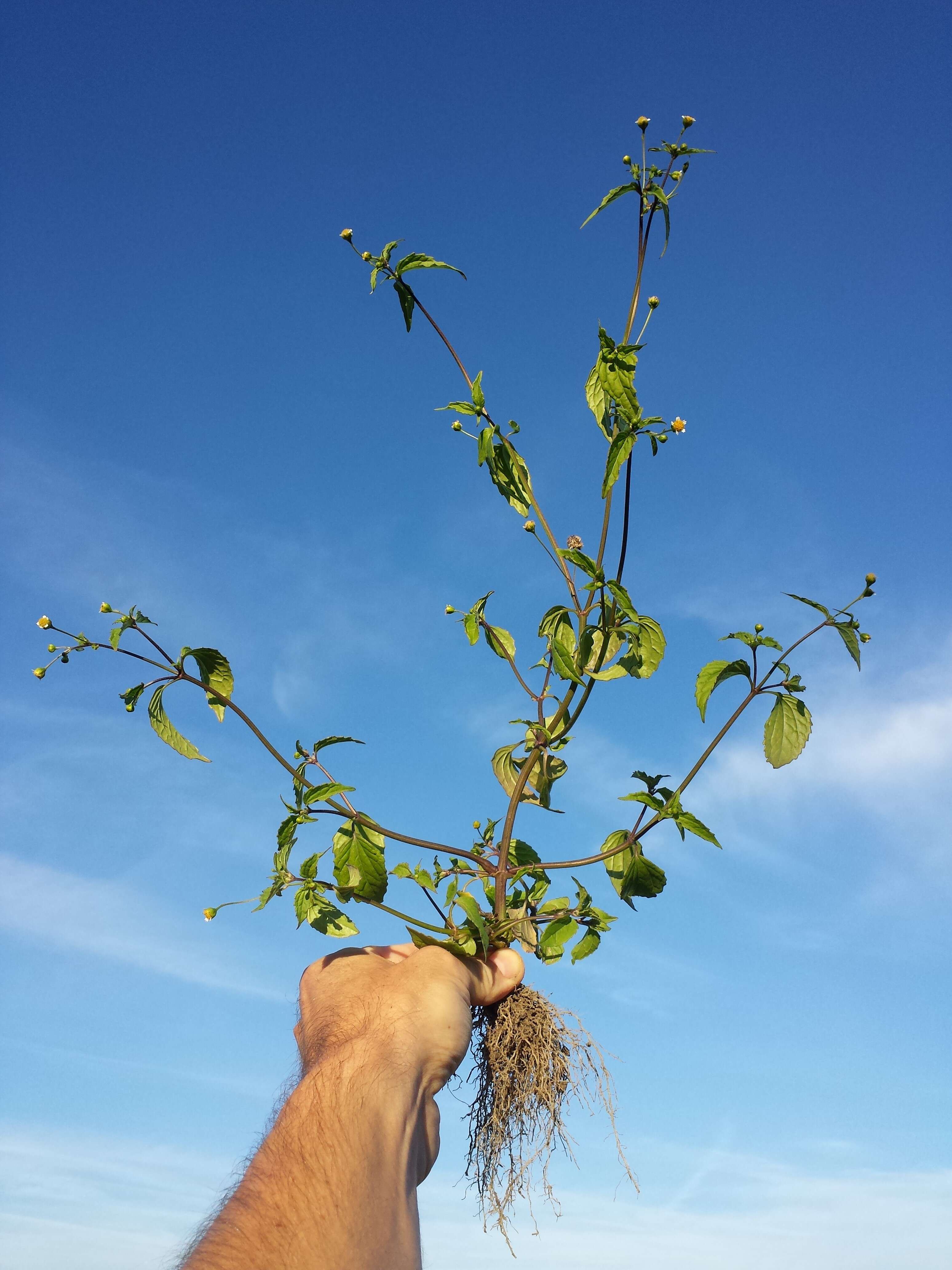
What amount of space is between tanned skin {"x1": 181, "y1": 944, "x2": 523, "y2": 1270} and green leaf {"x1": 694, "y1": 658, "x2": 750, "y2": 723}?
0.74 m

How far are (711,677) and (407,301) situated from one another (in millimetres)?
1086

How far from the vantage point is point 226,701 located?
203cm

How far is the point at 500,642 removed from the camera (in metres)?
2.14

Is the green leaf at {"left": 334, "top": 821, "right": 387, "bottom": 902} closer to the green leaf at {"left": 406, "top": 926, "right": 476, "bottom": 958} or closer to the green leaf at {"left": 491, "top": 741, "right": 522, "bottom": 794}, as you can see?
the green leaf at {"left": 406, "top": 926, "right": 476, "bottom": 958}

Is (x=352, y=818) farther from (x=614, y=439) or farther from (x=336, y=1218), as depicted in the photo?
(x=614, y=439)

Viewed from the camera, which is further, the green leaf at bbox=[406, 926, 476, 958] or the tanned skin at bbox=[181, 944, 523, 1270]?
the green leaf at bbox=[406, 926, 476, 958]

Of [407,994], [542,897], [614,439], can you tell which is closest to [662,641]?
[614,439]

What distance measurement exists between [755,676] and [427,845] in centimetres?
81

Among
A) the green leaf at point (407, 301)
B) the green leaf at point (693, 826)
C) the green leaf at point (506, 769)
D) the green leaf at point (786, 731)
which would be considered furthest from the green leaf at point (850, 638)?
the green leaf at point (407, 301)

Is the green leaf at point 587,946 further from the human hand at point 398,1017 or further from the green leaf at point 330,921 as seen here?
the green leaf at point 330,921

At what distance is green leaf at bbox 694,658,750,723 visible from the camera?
1.87 m

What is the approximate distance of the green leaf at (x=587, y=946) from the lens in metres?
1.98

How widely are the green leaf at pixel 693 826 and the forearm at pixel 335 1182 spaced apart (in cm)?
71

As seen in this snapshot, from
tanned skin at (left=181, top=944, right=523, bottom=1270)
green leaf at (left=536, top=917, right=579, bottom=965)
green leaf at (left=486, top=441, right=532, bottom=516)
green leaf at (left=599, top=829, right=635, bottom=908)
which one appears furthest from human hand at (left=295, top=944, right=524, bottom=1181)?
green leaf at (left=486, top=441, right=532, bottom=516)
